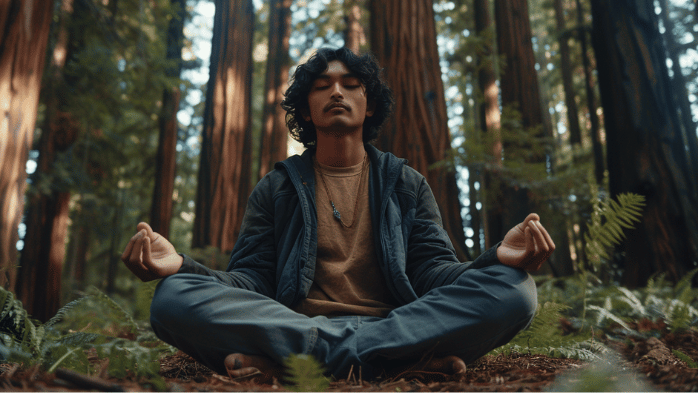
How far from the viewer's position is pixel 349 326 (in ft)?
6.92

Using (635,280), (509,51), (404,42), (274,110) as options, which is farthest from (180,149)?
(635,280)

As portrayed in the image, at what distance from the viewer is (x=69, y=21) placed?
7832 mm

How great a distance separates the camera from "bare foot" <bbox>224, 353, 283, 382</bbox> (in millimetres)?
1947

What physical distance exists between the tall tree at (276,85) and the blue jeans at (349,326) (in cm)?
1182

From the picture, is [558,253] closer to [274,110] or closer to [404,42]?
[404,42]

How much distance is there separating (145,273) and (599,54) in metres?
6.79

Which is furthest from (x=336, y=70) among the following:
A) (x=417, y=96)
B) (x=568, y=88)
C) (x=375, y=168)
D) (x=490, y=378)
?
(x=568, y=88)

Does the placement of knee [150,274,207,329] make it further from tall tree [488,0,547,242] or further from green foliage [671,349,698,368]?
tall tree [488,0,547,242]

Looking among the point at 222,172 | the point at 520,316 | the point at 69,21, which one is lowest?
the point at 520,316

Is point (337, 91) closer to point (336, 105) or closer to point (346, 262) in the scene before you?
point (336, 105)

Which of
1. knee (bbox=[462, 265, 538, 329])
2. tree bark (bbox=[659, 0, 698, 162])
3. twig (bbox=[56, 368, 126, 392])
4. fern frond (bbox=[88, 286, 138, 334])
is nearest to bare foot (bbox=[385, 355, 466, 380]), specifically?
knee (bbox=[462, 265, 538, 329])

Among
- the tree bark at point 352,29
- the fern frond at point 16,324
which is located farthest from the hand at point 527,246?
the tree bark at point 352,29

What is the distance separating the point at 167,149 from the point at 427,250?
9.40 metres

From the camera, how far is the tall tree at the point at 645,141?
5.51m
